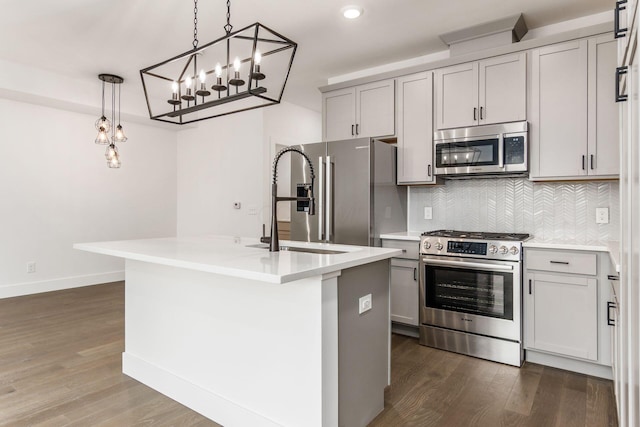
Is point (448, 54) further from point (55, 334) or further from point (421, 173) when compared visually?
point (55, 334)

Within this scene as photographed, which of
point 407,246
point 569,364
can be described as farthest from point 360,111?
point 569,364

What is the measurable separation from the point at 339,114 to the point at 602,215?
8.28 feet

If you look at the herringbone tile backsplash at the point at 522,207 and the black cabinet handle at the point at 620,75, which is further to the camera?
the herringbone tile backsplash at the point at 522,207

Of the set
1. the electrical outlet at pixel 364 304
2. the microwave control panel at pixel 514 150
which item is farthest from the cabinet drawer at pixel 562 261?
the electrical outlet at pixel 364 304

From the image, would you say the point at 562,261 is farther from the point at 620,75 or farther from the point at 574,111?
the point at 620,75

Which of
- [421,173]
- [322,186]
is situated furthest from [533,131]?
[322,186]

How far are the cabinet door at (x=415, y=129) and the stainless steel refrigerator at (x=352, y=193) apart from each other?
0.42ft

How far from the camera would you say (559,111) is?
2.98 m

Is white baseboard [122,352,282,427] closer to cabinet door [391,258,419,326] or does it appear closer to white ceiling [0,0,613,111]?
cabinet door [391,258,419,326]

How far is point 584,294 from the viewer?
8.79 feet

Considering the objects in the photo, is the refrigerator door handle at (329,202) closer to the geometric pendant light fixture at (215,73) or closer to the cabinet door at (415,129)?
the cabinet door at (415,129)

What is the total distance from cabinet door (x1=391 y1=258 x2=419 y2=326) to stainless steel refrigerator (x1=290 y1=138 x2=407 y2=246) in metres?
0.33

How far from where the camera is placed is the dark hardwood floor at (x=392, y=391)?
2.16 metres

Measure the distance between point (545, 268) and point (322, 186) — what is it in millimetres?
1981
